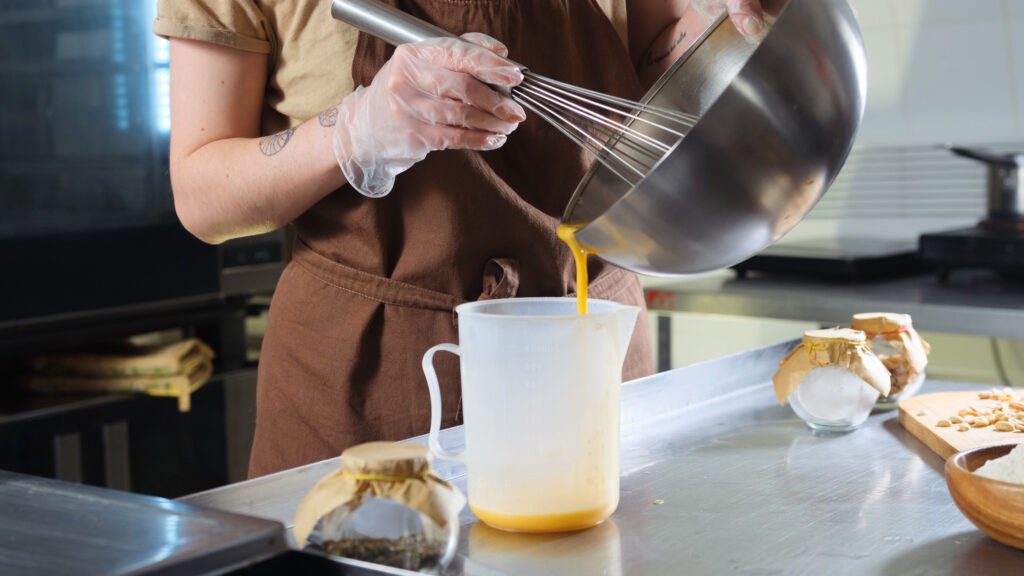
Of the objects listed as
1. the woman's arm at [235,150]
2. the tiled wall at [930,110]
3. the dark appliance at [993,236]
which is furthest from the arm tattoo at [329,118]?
the tiled wall at [930,110]

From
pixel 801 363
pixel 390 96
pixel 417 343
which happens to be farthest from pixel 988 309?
pixel 390 96

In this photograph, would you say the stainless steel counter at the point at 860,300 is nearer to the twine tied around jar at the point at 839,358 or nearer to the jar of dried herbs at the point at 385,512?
the twine tied around jar at the point at 839,358

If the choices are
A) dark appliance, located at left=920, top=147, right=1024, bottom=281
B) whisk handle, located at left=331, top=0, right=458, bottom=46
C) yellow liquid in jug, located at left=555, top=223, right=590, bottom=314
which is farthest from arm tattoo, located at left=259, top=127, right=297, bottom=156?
dark appliance, located at left=920, top=147, right=1024, bottom=281

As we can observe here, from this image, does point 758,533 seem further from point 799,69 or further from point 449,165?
point 449,165

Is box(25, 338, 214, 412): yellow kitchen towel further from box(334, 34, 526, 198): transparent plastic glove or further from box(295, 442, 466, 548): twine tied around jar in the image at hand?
box(295, 442, 466, 548): twine tied around jar

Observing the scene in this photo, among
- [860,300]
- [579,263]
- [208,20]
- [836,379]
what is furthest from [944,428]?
[860,300]

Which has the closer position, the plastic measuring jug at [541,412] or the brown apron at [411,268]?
the plastic measuring jug at [541,412]

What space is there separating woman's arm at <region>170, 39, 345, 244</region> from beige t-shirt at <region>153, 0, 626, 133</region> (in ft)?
0.05

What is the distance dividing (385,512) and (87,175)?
1415mm

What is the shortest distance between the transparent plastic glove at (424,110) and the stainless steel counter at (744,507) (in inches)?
8.6

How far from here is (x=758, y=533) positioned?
0.66 metres

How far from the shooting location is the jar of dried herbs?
0.55 m

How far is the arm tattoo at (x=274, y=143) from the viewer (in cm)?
95

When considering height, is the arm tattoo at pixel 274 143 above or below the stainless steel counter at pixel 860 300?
above
